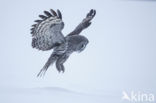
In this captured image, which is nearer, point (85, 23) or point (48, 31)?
point (48, 31)

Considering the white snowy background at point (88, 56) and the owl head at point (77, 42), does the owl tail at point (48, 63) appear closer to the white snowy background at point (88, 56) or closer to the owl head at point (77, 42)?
the white snowy background at point (88, 56)

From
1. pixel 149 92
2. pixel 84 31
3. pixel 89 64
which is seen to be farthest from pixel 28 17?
pixel 149 92

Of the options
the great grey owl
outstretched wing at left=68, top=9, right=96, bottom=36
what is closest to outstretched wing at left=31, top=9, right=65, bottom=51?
the great grey owl

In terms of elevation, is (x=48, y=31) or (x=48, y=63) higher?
(x=48, y=31)

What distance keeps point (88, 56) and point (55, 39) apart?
291 mm

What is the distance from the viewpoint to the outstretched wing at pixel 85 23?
7.27 ft

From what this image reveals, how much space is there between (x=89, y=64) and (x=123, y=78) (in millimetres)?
286

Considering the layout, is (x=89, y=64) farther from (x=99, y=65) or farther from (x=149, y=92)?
(x=149, y=92)

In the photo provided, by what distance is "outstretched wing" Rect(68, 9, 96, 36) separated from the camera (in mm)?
2215

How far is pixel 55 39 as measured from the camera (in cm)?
217

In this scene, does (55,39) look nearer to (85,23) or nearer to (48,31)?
(48,31)

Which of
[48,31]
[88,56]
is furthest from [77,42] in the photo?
[48,31]

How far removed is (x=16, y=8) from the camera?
7.45 feet

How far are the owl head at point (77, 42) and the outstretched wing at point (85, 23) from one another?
39 millimetres
